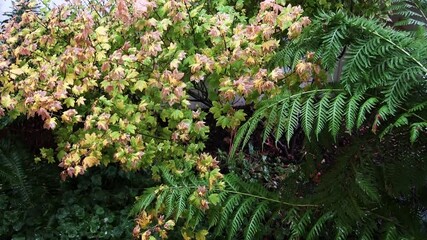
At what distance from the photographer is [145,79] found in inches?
88.7

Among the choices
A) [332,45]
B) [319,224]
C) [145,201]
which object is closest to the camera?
[332,45]

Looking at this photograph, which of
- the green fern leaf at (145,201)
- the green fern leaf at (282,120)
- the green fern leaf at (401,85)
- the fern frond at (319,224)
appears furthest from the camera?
the green fern leaf at (145,201)

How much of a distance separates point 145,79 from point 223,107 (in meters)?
0.36

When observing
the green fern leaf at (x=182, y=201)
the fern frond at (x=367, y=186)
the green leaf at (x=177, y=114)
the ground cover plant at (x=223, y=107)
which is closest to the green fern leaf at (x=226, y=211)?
the ground cover plant at (x=223, y=107)

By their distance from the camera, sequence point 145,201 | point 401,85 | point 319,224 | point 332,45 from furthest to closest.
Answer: point 145,201, point 319,224, point 332,45, point 401,85

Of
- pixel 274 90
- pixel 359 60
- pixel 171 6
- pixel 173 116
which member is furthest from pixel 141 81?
pixel 359 60

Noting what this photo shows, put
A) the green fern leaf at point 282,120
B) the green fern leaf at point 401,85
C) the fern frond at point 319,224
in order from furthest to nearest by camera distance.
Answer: the fern frond at point 319,224 → the green fern leaf at point 282,120 → the green fern leaf at point 401,85

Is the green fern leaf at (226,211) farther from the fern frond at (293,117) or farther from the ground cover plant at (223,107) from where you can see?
the fern frond at (293,117)

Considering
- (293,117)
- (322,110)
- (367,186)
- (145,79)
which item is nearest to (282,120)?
(293,117)

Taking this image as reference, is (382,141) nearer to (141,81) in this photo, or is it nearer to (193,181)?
(193,181)

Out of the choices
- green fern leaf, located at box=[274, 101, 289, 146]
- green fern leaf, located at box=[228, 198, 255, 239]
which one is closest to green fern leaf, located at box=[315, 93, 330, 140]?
green fern leaf, located at box=[274, 101, 289, 146]

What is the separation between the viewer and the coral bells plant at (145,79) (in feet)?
7.00

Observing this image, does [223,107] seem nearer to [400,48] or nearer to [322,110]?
[322,110]

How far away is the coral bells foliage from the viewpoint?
7.00ft
